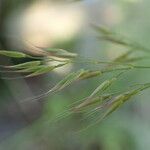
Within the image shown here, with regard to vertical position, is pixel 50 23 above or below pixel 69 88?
above

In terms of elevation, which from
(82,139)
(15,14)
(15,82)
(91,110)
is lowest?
(82,139)

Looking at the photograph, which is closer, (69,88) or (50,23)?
(69,88)

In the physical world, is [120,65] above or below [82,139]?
above

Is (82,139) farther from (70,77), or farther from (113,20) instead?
(70,77)

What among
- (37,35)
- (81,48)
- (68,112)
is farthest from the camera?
(37,35)

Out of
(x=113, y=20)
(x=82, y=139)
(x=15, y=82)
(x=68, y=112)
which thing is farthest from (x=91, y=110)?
(x=15, y=82)

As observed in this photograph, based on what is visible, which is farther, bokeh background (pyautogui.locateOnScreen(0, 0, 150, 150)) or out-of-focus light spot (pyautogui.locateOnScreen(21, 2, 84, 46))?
out-of-focus light spot (pyautogui.locateOnScreen(21, 2, 84, 46))

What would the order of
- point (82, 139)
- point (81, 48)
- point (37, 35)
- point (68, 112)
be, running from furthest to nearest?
point (37, 35) → point (81, 48) → point (82, 139) → point (68, 112)

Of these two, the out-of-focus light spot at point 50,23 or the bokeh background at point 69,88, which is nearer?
the bokeh background at point 69,88
